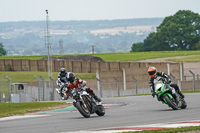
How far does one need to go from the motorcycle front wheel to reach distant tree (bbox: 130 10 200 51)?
4230 inches

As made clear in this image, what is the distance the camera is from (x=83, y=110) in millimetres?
18609

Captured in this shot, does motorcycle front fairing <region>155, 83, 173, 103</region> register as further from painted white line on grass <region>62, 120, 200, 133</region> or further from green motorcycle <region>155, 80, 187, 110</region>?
painted white line on grass <region>62, 120, 200, 133</region>

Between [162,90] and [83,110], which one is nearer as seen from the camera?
[83,110]

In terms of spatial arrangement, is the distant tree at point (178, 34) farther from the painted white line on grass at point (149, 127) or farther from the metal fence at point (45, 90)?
the painted white line on grass at point (149, 127)

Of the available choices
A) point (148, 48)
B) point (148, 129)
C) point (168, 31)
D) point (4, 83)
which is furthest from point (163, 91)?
point (148, 48)

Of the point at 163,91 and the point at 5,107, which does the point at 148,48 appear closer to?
the point at 5,107

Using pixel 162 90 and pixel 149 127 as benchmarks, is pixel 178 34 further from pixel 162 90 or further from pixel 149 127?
pixel 149 127

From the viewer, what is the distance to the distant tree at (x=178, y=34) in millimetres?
128875

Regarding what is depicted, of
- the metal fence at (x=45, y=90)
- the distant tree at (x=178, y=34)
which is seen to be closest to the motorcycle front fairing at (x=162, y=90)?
the metal fence at (x=45, y=90)

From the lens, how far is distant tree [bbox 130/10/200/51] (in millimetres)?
128875

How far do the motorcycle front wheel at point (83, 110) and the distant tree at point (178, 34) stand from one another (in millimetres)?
107442

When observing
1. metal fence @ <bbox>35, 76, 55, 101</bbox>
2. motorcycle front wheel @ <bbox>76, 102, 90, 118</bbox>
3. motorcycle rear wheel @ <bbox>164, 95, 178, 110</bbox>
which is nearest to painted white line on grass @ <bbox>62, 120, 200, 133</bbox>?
motorcycle front wheel @ <bbox>76, 102, 90, 118</bbox>

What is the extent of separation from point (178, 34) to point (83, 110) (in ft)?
373

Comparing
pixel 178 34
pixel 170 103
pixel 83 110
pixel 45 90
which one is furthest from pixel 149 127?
pixel 178 34
